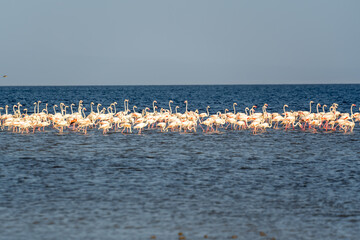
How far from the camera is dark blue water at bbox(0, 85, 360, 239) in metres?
10.5

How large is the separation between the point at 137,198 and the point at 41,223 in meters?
2.84

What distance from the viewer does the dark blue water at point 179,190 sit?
10.5m

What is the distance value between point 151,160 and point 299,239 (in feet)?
31.8

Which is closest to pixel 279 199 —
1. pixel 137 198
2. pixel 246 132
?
pixel 137 198

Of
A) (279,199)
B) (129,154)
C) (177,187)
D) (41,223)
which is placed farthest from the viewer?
(129,154)

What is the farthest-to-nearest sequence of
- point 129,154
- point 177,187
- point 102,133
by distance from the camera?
1. point 102,133
2. point 129,154
3. point 177,187

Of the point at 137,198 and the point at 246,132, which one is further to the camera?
the point at 246,132

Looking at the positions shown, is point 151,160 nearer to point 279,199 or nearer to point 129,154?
point 129,154

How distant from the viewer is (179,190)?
13797mm

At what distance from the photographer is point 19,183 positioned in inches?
574

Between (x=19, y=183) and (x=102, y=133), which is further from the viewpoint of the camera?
(x=102, y=133)

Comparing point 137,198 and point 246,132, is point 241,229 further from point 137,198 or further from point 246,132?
point 246,132

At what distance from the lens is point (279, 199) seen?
507 inches

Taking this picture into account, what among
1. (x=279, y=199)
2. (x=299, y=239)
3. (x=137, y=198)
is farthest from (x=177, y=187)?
(x=299, y=239)
